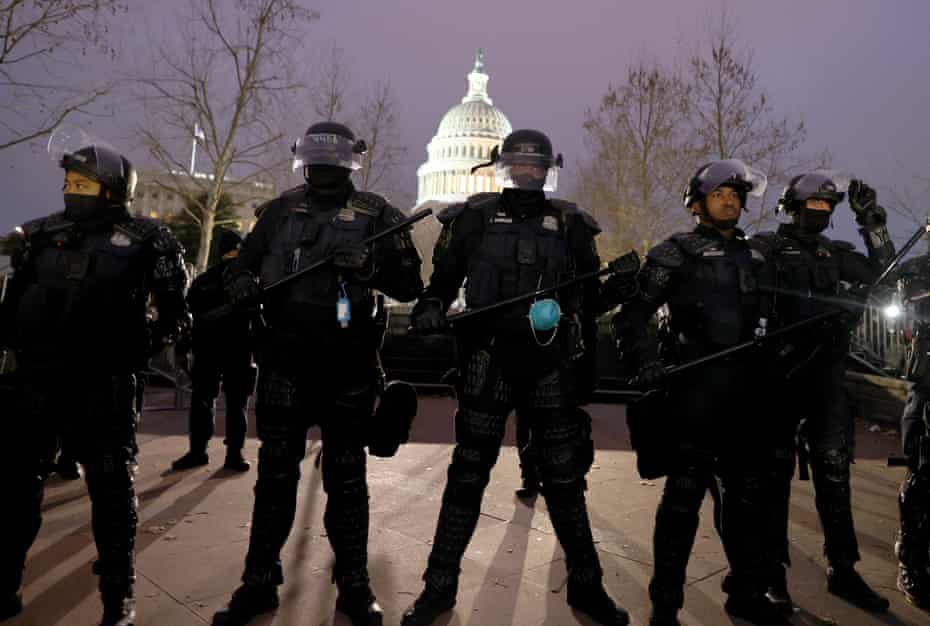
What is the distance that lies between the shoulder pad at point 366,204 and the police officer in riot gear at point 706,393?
58.0 inches

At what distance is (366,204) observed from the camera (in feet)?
12.2

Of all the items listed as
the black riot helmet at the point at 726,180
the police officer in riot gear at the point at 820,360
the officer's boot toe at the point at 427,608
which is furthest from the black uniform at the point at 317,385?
the police officer in riot gear at the point at 820,360

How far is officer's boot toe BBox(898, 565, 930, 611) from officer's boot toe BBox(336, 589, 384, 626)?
3.04 m

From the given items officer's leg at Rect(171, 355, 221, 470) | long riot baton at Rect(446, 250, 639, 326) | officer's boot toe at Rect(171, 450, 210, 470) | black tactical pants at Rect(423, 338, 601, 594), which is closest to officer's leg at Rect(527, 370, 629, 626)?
black tactical pants at Rect(423, 338, 601, 594)

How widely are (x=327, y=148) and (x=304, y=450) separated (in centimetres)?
160

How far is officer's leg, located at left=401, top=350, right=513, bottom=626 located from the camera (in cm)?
357

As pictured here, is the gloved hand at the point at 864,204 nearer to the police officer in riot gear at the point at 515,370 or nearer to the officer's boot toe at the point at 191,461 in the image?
the police officer in riot gear at the point at 515,370

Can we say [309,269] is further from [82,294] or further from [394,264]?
[82,294]

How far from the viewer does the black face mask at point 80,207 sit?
137 inches

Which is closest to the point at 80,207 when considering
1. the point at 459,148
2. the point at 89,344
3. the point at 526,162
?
the point at 89,344

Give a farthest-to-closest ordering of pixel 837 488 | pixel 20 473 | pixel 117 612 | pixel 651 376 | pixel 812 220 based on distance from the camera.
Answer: pixel 812 220 < pixel 837 488 < pixel 651 376 < pixel 20 473 < pixel 117 612

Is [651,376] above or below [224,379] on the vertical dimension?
above

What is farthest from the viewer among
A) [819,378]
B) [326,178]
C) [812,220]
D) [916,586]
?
[812,220]

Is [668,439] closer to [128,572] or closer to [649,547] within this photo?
[649,547]
